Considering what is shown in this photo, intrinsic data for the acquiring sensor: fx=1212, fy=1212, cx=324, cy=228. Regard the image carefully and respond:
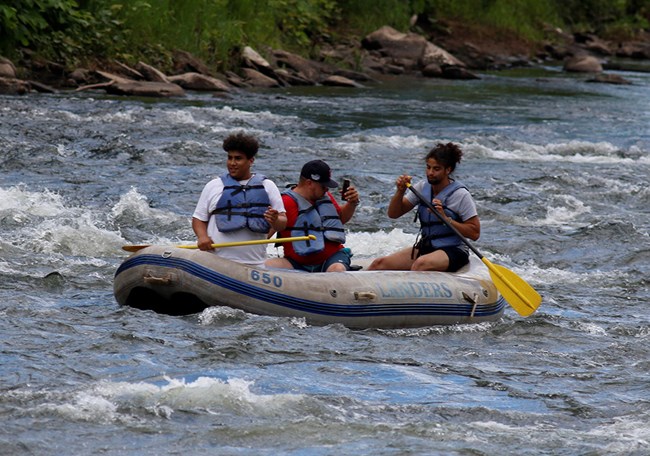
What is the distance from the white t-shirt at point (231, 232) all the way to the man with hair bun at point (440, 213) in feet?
3.14

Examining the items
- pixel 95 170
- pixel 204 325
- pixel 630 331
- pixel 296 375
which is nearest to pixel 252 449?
pixel 296 375

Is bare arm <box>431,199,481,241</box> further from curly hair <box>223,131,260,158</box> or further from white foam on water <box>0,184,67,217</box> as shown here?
white foam on water <box>0,184,67,217</box>

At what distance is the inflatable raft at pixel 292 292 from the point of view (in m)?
7.45

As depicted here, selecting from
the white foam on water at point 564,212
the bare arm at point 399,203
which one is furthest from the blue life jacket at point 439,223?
the white foam on water at point 564,212

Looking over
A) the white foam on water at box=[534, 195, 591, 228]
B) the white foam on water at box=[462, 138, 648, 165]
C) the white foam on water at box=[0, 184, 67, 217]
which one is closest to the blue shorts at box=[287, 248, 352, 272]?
the white foam on water at box=[0, 184, 67, 217]

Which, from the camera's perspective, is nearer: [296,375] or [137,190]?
[296,375]

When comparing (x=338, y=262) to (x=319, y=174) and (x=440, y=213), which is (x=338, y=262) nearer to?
(x=319, y=174)

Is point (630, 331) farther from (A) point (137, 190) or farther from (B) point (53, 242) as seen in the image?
(A) point (137, 190)

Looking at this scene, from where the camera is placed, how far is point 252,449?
17.6 ft

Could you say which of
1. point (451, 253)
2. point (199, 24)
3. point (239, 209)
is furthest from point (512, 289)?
point (199, 24)

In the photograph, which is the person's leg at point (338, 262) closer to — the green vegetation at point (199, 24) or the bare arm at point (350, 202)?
the bare arm at point (350, 202)

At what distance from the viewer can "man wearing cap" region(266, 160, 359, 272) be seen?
7984 millimetres

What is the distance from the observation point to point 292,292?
760cm

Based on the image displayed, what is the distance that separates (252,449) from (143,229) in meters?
5.89
